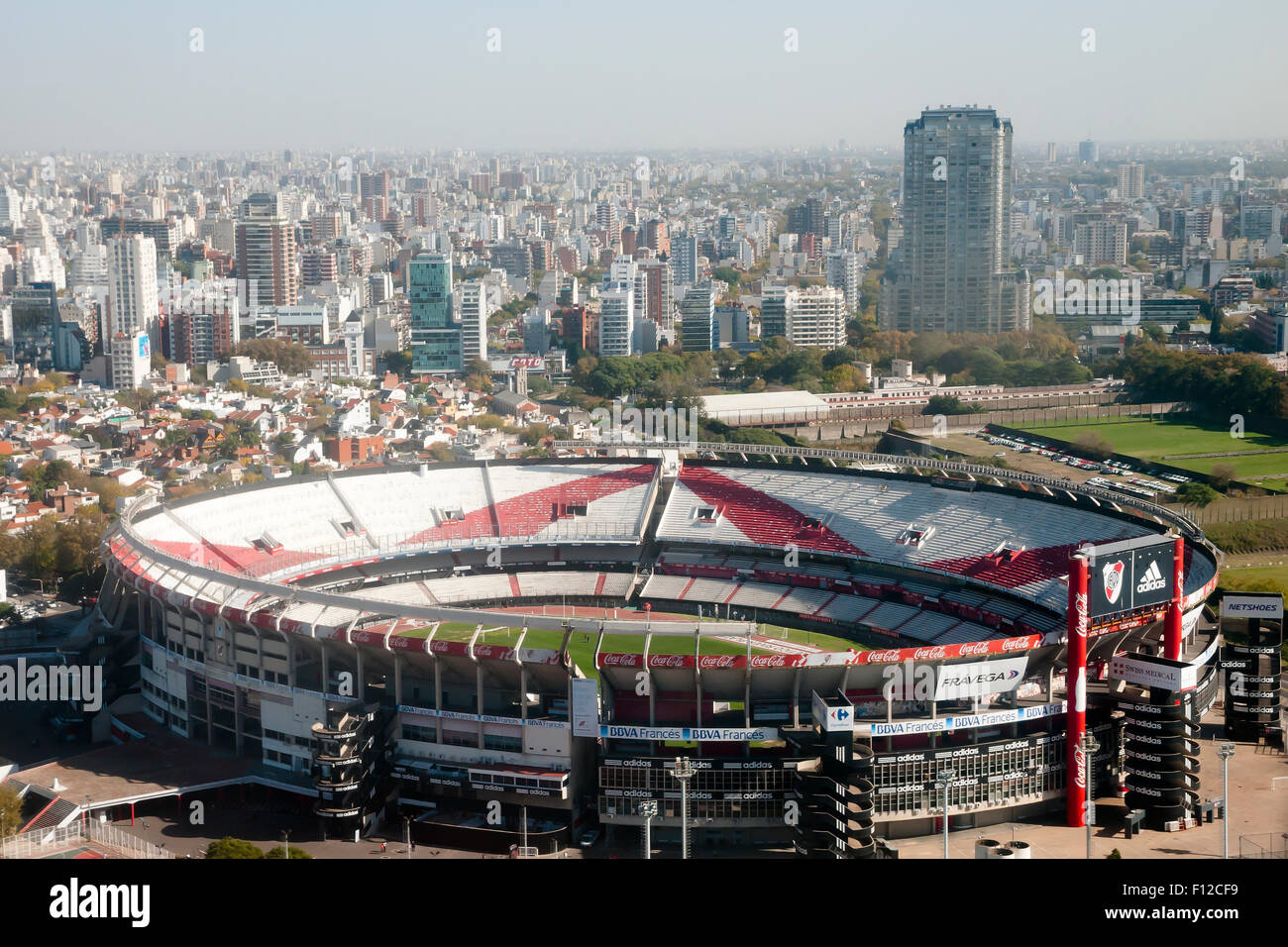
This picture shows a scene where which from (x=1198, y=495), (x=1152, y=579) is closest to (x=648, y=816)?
(x=1152, y=579)

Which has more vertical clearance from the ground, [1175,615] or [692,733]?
[1175,615]

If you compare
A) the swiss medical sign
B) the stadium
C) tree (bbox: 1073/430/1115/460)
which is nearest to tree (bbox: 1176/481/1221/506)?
tree (bbox: 1073/430/1115/460)

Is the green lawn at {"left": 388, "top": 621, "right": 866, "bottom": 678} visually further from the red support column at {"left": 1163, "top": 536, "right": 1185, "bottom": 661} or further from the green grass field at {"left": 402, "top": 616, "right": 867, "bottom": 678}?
the red support column at {"left": 1163, "top": 536, "right": 1185, "bottom": 661}

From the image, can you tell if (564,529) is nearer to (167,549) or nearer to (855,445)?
(167,549)

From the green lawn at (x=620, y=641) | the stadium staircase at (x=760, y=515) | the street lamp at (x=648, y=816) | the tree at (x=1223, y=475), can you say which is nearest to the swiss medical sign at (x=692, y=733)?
the street lamp at (x=648, y=816)

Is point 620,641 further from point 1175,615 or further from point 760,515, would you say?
point 760,515
